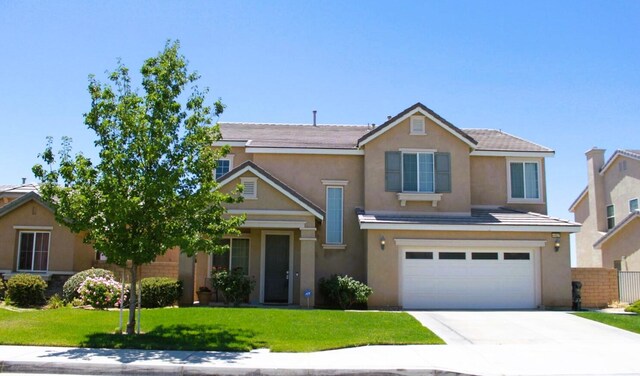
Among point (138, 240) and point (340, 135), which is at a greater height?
point (340, 135)

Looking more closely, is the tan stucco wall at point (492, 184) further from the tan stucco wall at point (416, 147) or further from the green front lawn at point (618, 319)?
the green front lawn at point (618, 319)

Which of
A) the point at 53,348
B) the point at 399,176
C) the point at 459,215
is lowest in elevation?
the point at 53,348

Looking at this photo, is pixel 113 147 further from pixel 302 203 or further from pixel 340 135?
pixel 340 135

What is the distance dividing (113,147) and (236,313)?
6.44 meters

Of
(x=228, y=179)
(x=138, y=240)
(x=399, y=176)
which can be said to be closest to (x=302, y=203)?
(x=228, y=179)

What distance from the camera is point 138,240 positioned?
13.2m

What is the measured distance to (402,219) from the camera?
21.8 meters

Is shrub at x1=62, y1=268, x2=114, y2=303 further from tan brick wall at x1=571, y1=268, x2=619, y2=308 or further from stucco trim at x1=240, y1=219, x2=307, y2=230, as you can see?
tan brick wall at x1=571, y1=268, x2=619, y2=308

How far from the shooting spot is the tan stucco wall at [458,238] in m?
21.1

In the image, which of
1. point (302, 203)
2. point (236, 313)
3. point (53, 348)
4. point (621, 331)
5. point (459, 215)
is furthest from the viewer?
point (459, 215)

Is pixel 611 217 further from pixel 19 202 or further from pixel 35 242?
pixel 19 202

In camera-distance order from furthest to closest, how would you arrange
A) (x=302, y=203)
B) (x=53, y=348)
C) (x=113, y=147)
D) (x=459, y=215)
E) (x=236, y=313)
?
(x=459, y=215) → (x=302, y=203) → (x=236, y=313) → (x=113, y=147) → (x=53, y=348)

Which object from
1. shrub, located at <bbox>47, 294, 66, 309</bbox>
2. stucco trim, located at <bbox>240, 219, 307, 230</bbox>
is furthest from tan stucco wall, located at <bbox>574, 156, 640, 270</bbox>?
shrub, located at <bbox>47, 294, 66, 309</bbox>

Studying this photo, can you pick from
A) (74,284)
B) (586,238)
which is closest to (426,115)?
(74,284)
